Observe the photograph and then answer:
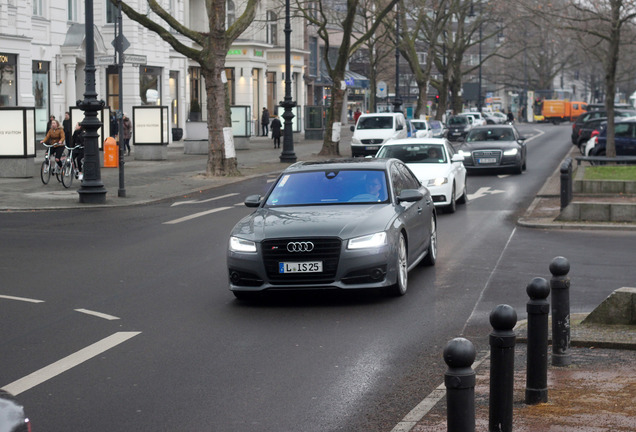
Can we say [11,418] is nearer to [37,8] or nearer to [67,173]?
[67,173]

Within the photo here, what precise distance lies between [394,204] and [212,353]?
4.03 metres

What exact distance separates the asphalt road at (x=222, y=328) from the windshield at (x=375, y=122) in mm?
26331

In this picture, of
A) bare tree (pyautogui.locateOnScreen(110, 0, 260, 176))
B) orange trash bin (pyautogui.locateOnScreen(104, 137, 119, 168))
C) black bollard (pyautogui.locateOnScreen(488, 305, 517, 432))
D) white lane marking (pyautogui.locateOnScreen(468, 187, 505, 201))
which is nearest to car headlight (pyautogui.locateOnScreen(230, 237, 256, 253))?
black bollard (pyautogui.locateOnScreen(488, 305, 517, 432))

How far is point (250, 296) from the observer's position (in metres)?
12.0

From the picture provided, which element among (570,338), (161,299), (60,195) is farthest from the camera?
(60,195)

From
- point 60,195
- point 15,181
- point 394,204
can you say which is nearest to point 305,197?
point 394,204

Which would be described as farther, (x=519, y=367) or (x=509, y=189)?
(x=509, y=189)

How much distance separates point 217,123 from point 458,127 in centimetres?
3549

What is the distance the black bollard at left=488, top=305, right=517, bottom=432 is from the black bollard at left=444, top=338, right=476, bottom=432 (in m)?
1.06

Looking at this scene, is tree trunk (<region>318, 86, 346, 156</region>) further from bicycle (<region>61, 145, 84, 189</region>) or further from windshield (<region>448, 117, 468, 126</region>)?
windshield (<region>448, 117, 468, 126</region>)

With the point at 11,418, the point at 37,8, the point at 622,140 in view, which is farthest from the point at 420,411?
the point at 37,8

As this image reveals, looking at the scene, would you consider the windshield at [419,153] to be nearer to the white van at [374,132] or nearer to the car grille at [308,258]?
the car grille at [308,258]

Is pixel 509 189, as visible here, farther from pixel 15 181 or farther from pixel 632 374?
pixel 632 374

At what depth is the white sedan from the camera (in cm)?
2119
